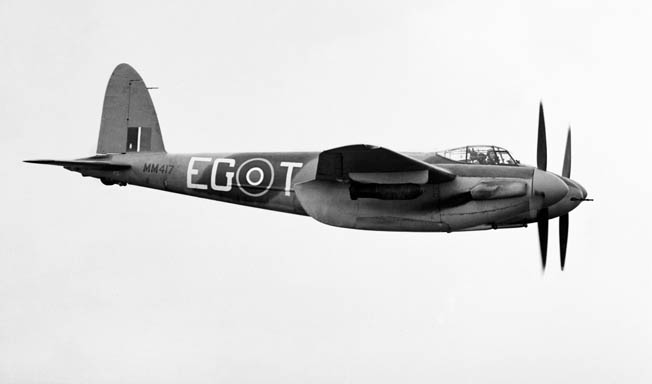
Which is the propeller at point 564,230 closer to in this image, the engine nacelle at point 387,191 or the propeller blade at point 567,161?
the propeller blade at point 567,161

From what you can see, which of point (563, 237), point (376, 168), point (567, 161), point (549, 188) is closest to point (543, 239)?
point (563, 237)

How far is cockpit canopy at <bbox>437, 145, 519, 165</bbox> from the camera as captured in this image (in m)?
21.6

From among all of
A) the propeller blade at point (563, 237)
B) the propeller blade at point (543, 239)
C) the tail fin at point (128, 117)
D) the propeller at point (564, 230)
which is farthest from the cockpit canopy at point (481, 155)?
the tail fin at point (128, 117)

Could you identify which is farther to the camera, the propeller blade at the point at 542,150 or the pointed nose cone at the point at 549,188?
the propeller blade at the point at 542,150

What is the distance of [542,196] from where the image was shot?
21.2m

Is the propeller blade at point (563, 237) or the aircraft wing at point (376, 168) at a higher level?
the aircraft wing at point (376, 168)

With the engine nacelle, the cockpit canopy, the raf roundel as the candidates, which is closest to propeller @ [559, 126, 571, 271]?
the cockpit canopy

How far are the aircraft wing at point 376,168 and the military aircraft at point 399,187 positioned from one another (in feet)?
0.06

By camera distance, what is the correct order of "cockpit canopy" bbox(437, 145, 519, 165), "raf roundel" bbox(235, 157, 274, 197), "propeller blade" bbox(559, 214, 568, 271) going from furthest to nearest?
1. "raf roundel" bbox(235, 157, 274, 197)
2. "propeller blade" bbox(559, 214, 568, 271)
3. "cockpit canopy" bbox(437, 145, 519, 165)

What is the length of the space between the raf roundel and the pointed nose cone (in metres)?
5.50

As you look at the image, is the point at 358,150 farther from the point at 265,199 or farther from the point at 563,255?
the point at 563,255

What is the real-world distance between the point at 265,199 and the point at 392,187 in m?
3.01

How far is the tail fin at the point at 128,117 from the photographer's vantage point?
24469mm

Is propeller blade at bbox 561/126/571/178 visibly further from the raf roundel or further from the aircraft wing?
the raf roundel
